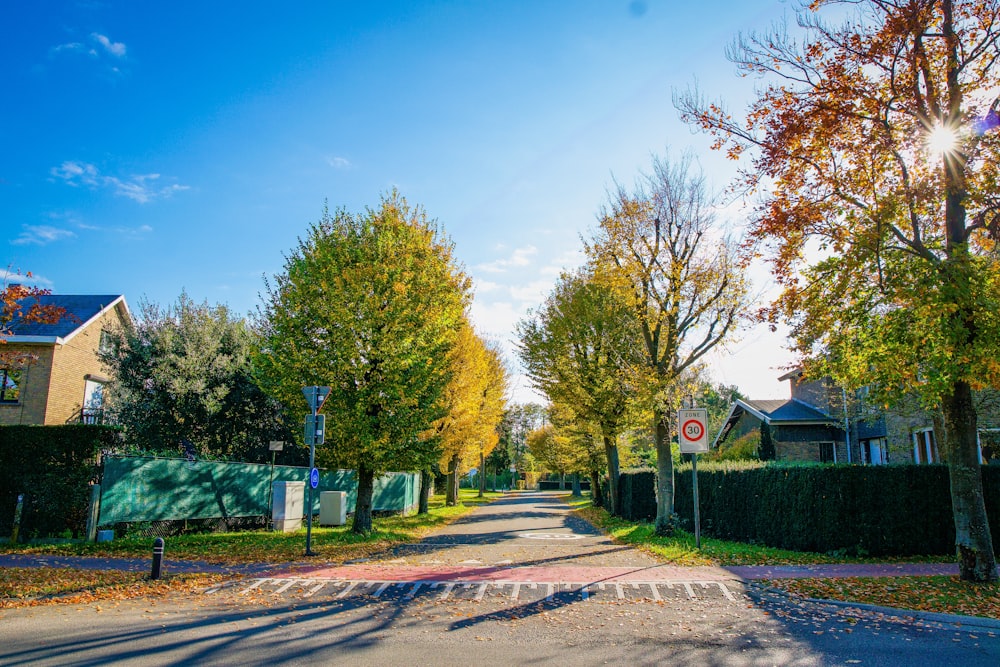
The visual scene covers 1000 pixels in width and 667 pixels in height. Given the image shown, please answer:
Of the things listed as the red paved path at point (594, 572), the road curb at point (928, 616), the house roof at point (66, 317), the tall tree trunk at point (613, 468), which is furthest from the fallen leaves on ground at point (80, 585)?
the tall tree trunk at point (613, 468)

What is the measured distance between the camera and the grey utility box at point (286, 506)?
19188 mm

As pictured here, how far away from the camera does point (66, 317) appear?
2602 cm

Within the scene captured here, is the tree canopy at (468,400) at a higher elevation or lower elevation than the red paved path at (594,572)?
higher

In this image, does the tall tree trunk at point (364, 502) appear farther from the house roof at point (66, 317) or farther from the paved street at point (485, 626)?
the house roof at point (66, 317)

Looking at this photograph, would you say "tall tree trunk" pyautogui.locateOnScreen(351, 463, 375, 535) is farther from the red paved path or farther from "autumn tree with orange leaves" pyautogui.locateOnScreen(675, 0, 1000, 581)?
"autumn tree with orange leaves" pyautogui.locateOnScreen(675, 0, 1000, 581)

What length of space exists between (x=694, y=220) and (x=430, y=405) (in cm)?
978

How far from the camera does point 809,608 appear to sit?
8875 millimetres

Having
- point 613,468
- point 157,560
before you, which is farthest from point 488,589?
point 613,468

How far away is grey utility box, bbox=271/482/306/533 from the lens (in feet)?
63.0

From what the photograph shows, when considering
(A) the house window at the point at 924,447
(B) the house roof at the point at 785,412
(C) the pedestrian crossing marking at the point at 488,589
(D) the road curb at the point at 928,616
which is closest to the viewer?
(D) the road curb at the point at 928,616

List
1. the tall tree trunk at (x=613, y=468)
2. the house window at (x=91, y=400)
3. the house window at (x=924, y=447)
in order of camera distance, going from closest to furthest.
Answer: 1. the house window at (x=924, y=447)
2. the house window at (x=91, y=400)
3. the tall tree trunk at (x=613, y=468)

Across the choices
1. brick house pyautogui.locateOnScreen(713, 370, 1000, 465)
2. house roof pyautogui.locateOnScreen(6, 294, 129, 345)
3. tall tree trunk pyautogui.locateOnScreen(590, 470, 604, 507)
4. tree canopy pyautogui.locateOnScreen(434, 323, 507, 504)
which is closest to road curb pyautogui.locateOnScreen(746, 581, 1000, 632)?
tree canopy pyautogui.locateOnScreen(434, 323, 507, 504)

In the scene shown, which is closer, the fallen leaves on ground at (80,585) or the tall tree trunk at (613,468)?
the fallen leaves on ground at (80,585)

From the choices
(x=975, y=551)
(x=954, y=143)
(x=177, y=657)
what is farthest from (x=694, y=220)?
(x=177, y=657)
